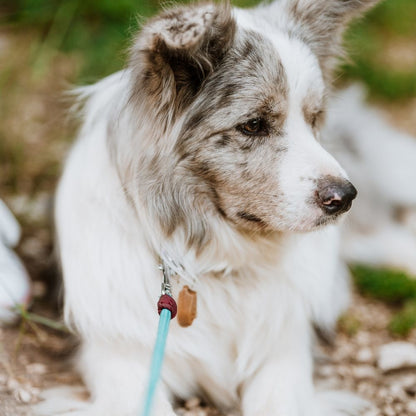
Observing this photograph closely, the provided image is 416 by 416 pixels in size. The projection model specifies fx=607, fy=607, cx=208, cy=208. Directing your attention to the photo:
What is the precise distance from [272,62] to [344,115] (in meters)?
2.22

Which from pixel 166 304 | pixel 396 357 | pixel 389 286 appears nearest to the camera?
pixel 166 304

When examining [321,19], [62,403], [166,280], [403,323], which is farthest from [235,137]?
[403,323]

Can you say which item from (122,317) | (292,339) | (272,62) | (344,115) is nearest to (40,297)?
(122,317)

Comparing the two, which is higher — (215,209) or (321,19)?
(321,19)

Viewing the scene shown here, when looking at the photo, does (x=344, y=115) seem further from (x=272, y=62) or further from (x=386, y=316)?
(x=272, y=62)

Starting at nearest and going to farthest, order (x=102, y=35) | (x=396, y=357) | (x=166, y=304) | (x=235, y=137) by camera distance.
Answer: (x=166, y=304) → (x=235, y=137) → (x=396, y=357) → (x=102, y=35)

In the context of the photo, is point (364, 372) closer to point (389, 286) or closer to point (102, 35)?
point (389, 286)

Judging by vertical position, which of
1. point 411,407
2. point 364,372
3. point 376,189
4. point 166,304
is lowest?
point 364,372

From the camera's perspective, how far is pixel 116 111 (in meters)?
2.35

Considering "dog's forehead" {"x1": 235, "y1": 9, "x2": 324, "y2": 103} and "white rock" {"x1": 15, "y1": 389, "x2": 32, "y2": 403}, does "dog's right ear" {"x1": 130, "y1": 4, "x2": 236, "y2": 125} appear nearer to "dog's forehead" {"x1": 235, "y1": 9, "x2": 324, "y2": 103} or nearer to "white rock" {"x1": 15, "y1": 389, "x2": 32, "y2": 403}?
"dog's forehead" {"x1": 235, "y1": 9, "x2": 324, "y2": 103}

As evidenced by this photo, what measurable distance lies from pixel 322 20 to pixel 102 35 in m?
2.66

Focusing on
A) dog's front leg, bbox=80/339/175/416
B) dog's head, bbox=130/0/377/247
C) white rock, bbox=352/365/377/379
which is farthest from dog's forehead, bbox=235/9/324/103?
white rock, bbox=352/365/377/379

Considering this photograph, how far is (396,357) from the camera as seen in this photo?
2.77 metres

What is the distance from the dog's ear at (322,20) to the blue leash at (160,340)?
3.73 feet
